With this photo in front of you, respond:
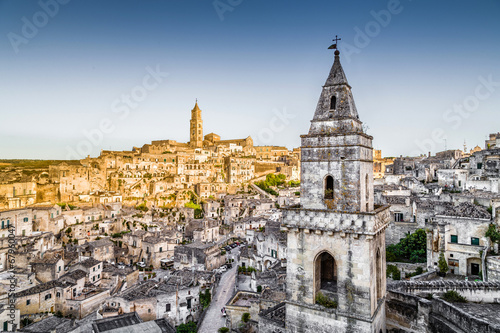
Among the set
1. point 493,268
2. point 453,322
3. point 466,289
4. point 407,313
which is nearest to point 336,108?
point 407,313

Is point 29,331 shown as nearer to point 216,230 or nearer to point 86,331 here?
point 86,331

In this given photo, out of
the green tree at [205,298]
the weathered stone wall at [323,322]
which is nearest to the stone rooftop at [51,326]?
the green tree at [205,298]

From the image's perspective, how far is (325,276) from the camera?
13594 mm

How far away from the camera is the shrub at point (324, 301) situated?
11.3 meters

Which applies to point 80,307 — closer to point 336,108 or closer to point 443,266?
point 336,108

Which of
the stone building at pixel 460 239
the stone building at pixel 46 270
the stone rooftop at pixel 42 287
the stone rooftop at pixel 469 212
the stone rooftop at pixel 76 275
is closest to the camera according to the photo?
the stone building at pixel 460 239

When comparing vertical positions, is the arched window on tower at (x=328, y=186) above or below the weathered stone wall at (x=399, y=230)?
above

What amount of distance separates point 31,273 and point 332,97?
1301 inches

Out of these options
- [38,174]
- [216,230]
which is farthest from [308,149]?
[38,174]

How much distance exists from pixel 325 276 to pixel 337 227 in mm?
3611

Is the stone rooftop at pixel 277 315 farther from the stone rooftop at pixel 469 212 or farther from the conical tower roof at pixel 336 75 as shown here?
the stone rooftop at pixel 469 212

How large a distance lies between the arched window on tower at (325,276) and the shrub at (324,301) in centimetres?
12

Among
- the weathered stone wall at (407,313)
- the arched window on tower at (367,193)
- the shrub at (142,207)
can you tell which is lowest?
the shrub at (142,207)

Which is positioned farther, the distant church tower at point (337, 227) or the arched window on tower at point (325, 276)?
the arched window on tower at point (325, 276)
